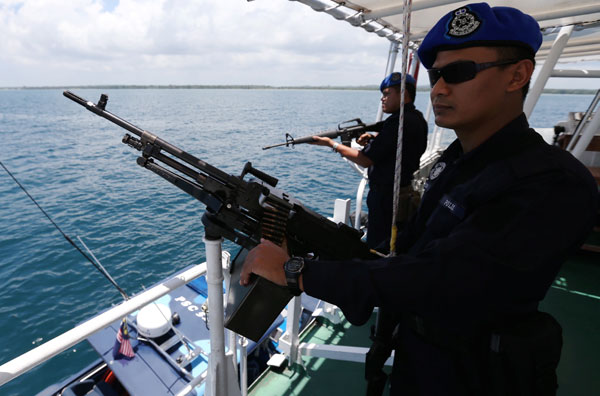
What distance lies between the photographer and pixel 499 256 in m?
0.92

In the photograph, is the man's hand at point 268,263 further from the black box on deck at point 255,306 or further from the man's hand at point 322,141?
the man's hand at point 322,141

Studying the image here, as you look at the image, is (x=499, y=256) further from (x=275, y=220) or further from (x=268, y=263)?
(x=275, y=220)

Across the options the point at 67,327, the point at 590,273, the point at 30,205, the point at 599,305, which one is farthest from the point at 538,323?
the point at 30,205

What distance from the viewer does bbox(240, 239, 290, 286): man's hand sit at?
1.26 metres

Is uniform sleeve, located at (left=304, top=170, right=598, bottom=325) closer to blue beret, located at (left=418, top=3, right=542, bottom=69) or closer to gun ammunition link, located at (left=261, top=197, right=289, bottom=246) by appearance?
blue beret, located at (left=418, top=3, right=542, bottom=69)

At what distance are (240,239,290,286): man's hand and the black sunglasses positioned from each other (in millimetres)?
929

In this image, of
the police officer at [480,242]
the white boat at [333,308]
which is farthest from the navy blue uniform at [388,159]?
the police officer at [480,242]

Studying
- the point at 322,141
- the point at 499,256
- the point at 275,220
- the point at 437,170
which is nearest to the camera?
the point at 499,256

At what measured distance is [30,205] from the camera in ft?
59.5

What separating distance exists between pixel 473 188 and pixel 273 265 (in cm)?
77

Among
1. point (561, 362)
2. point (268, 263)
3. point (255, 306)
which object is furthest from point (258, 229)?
point (561, 362)

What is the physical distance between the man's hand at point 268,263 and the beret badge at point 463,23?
1060 mm

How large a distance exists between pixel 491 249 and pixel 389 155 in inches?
122

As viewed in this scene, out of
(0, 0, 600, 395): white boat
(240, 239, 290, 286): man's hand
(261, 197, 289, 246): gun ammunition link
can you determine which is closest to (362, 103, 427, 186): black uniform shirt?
(0, 0, 600, 395): white boat
